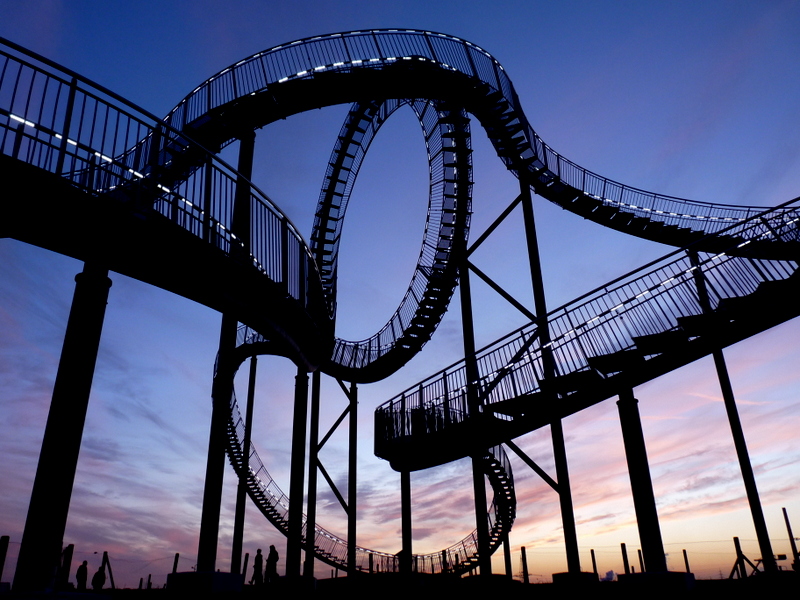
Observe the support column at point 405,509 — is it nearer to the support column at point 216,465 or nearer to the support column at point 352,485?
the support column at point 352,485

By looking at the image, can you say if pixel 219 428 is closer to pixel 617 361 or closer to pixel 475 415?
pixel 475 415

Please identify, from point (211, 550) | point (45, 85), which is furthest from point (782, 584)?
point (45, 85)

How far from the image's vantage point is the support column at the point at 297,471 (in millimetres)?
10570

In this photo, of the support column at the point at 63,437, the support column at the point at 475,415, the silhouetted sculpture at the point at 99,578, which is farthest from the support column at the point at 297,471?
the silhouetted sculpture at the point at 99,578

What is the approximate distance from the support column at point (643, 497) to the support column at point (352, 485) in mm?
10309

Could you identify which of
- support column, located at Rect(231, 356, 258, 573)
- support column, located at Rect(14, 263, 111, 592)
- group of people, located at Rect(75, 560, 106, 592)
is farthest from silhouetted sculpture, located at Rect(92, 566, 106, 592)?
support column, located at Rect(14, 263, 111, 592)

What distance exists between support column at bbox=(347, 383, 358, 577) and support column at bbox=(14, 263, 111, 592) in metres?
12.5

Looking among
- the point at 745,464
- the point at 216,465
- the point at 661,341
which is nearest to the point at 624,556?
the point at 745,464

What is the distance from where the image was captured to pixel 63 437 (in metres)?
5.64

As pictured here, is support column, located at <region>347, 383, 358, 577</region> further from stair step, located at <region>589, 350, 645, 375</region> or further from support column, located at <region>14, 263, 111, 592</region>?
support column, located at <region>14, 263, 111, 592</region>

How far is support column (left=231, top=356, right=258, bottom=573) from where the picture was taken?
18.0 m

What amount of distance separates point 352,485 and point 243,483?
4.44 m

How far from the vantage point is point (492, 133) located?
15.0 m

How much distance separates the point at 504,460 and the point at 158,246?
48.7ft
